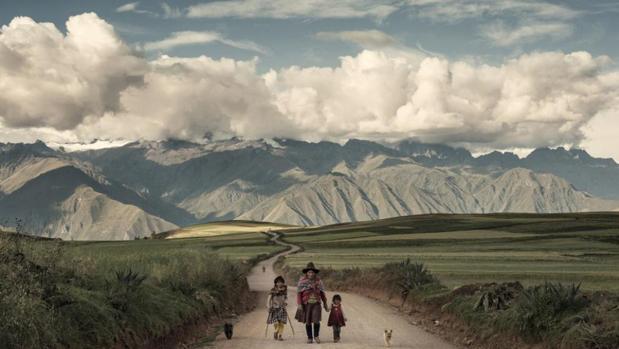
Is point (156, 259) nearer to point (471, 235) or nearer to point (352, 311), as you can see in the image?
point (352, 311)

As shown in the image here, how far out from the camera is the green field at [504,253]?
172 feet

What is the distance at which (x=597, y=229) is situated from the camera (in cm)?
13800

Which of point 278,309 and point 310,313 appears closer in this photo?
point 310,313

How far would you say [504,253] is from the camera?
87500 mm

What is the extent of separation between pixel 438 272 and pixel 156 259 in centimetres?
2967

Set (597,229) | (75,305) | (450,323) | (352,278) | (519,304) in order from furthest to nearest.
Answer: (597,229), (352,278), (450,323), (519,304), (75,305)

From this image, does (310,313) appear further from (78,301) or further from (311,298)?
(78,301)

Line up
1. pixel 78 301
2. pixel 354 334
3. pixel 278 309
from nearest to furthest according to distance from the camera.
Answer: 1. pixel 78 301
2. pixel 278 309
3. pixel 354 334

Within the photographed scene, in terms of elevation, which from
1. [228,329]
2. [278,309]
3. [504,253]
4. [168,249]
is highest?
[168,249]

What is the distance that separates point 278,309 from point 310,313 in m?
1.55

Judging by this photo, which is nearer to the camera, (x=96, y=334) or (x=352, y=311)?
(x=96, y=334)

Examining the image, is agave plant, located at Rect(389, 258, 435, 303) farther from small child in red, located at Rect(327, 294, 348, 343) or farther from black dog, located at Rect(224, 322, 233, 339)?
black dog, located at Rect(224, 322, 233, 339)

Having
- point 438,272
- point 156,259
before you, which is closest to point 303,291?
point 156,259

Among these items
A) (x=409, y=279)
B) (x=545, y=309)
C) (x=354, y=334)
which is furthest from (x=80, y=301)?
(x=409, y=279)
